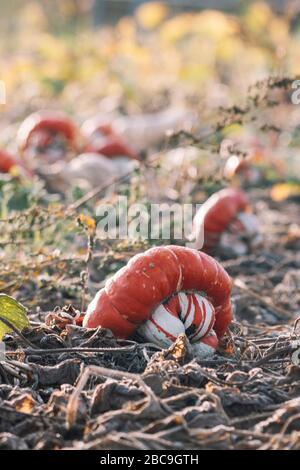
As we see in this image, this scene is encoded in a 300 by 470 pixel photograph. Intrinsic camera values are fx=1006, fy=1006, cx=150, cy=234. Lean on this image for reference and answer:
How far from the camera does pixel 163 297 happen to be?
11.8 feet

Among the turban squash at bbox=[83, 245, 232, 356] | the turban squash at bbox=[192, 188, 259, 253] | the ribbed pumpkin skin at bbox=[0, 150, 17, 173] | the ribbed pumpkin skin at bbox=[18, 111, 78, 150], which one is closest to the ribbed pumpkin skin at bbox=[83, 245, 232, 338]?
the turban squash at bbox=[83, 245, 232, 356]

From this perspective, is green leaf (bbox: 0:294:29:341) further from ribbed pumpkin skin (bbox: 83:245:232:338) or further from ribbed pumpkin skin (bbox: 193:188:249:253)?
ribbed pumpkin skin (bbox: 193:188:249:253)

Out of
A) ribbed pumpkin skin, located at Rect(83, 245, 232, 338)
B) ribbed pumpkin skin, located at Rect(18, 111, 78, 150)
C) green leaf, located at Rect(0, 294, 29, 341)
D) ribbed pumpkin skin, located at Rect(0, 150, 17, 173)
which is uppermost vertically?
ribbed pumpkin skin, located at Rect(18, 111, 78, 150)

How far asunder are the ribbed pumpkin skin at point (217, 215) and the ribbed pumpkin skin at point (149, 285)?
2390 millimetres

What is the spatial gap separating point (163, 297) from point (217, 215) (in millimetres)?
2592

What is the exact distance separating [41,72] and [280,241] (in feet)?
20.3

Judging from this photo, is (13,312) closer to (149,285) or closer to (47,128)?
(149,285)

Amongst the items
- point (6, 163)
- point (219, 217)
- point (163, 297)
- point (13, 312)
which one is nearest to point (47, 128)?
point (6, 163)

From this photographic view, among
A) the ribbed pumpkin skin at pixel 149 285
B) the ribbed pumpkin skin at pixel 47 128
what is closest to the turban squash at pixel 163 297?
the ribbed pumpkin skin at pixel 149 285

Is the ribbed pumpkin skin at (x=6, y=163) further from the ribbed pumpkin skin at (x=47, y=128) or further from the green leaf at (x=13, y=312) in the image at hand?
the green leaf at (x=13, y=312)

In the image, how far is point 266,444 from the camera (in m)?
2.87

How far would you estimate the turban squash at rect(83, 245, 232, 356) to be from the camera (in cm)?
356

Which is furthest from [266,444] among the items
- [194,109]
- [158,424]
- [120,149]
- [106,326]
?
[194,109]

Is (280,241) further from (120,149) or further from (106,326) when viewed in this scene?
(106,326)
